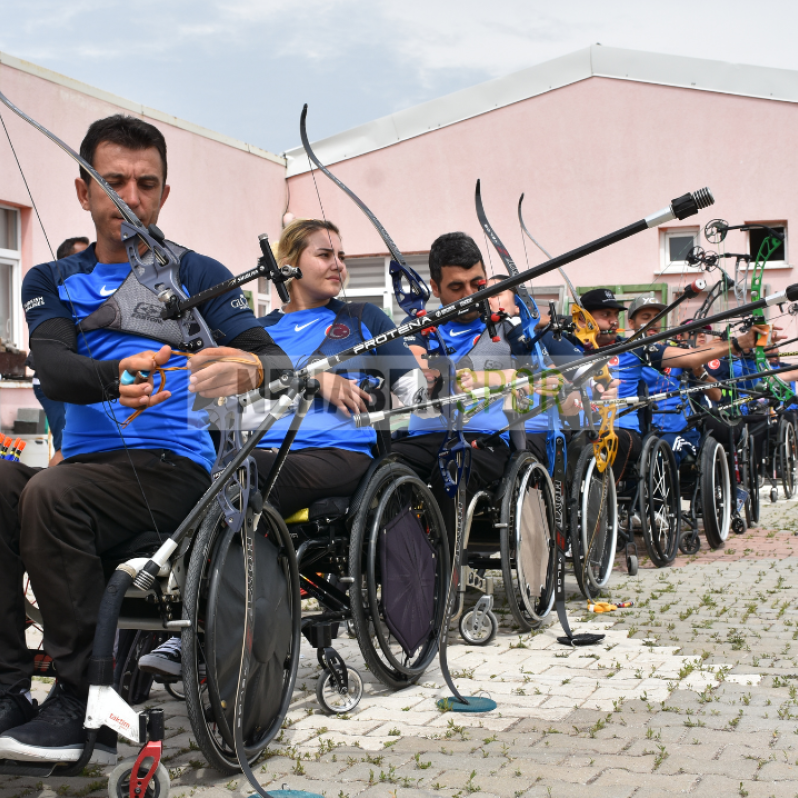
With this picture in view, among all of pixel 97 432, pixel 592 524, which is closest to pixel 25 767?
pixel 97 432

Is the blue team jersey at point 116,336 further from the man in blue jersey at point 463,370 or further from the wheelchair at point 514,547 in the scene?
the wheelchair at point 514,547

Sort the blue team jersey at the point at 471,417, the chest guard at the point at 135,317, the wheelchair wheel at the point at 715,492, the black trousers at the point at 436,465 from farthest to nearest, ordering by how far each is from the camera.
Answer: the wheelchair wheel at the point at 715,492, the blue team jersey at the point at 471,417, the black trousers at the point at 436,465, the chest guard at the point at 135,317

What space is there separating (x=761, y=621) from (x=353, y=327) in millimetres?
2312

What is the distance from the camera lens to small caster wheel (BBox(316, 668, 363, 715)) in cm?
328

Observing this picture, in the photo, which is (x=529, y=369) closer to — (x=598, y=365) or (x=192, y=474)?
(x=598, y=365)

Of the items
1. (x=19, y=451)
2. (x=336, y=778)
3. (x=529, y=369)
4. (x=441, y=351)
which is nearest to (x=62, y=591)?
(x=336, y=778)

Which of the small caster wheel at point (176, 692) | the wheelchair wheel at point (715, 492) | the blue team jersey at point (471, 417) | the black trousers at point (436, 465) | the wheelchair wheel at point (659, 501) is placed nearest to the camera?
the small caster wheel at point (176, 692)

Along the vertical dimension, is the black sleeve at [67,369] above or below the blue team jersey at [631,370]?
above

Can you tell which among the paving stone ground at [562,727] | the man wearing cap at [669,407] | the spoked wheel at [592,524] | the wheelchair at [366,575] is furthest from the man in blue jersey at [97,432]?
the man wearing cap at [669,407]

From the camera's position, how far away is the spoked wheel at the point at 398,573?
331 centimetres

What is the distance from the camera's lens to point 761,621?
467 centimetres

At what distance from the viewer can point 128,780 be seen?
2.32 metres

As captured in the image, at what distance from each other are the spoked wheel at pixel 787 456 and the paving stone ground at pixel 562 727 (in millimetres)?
6321

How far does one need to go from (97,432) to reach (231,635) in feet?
1.91
